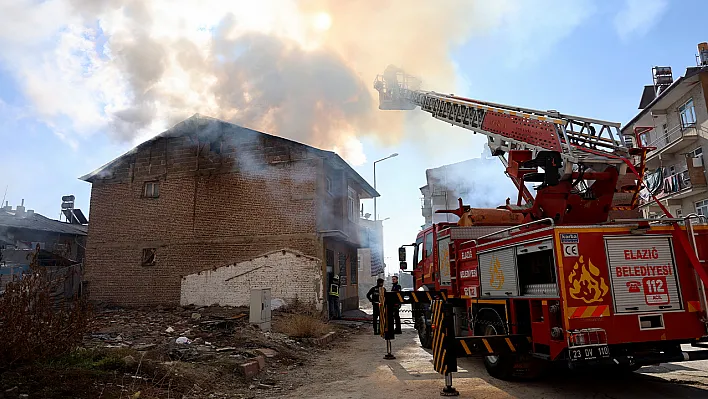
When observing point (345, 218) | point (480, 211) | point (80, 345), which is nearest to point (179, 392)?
point (80, 345)

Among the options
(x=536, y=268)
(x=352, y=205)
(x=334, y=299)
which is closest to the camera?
(x=536, y=268)

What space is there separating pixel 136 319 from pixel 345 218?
925 cm

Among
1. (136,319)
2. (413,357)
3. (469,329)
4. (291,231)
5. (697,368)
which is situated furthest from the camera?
(291,231)

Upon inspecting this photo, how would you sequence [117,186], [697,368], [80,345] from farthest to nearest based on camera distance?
[117,186]
[697,368]
[80,345]

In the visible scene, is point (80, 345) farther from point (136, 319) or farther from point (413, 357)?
point (136, 319)

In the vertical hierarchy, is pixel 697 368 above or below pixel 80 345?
below

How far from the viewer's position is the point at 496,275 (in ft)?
22.2

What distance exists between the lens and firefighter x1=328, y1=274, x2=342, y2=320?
16.3m

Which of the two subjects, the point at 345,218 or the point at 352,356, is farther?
the point at 345,218

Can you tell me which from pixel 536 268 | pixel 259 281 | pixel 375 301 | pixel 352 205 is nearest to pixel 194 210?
pixel 259 281

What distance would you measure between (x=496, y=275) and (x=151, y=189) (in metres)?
16.6

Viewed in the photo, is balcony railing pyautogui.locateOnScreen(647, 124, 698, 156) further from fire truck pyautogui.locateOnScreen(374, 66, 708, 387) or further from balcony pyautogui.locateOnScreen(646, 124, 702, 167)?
fire truck pyautogui.locateOnScreen(374, 66, 708, 387)

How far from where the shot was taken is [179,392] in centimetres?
582

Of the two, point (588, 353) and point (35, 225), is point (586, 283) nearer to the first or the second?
point (588, 353)
